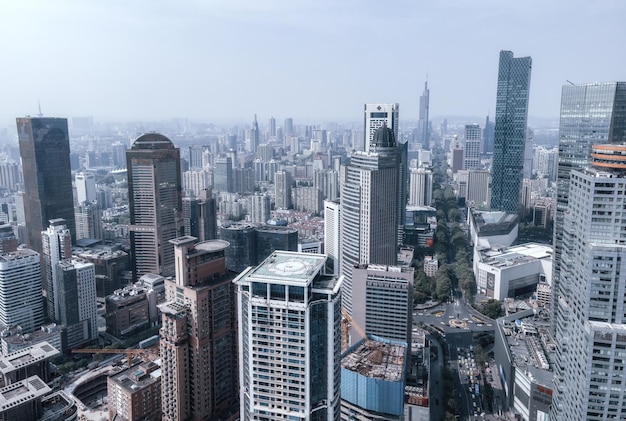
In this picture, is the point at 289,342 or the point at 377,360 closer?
the point at 289,342

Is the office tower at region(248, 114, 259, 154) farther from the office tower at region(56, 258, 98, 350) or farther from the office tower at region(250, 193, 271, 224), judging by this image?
the office tower at region(56, 258, 98, 350)

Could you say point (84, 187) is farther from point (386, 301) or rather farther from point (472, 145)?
point (472, 145)

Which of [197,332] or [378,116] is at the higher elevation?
[378,116]

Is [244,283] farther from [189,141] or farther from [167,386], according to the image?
[189,141]

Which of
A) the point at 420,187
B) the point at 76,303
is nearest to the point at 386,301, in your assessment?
the point at 76,303

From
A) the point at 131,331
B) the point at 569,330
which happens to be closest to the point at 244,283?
the point at 569,330

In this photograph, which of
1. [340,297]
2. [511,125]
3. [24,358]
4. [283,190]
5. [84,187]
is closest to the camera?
[340,297]

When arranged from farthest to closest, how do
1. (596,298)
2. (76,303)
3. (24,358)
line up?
(76,303) → (24,358) → (596,298)

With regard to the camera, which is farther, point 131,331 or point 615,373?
point 131,331
